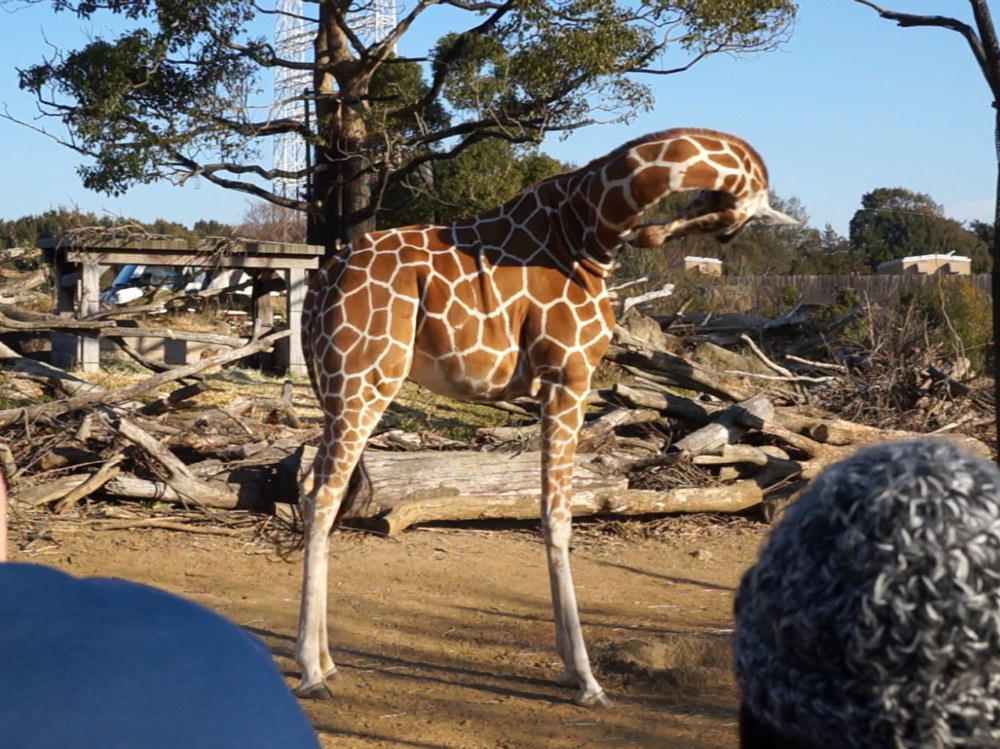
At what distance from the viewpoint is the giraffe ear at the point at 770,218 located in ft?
19.3

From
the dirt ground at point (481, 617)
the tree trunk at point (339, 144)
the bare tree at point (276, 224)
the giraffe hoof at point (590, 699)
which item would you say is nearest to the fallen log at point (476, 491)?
the dirt ground at point (481, 617)

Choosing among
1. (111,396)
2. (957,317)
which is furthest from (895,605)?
(957,317)

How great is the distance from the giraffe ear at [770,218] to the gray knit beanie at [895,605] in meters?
4.68

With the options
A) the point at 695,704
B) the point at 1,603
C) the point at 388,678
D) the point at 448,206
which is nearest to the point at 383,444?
the point at 388,678

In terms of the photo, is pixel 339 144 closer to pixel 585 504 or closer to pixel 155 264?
pixel 155 264

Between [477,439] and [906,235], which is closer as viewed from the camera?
[477,439]

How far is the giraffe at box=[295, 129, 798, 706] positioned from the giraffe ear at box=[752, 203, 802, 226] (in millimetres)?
11

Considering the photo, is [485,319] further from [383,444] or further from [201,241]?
[201,241]

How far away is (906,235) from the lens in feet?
166

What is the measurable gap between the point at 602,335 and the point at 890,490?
186 inches

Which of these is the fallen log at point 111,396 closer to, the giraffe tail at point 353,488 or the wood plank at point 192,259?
the giraffe tail at point 353,488

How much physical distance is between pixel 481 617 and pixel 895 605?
19.3 ft

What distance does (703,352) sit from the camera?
606 inches

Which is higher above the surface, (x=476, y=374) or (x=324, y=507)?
(x=476, y=374)
